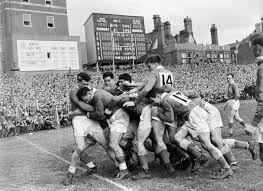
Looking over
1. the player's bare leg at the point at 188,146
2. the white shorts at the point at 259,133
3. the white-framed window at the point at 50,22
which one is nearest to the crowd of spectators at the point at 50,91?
the white-framed window at the point at 50,22

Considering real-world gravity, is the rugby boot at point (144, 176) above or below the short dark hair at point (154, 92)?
below

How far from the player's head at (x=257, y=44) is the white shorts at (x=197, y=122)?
1728mm

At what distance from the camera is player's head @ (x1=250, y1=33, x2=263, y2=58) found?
458cm

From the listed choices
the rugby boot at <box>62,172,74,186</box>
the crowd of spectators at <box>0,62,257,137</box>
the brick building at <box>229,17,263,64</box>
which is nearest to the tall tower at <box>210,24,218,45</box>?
the brick building at <box>229,17,263,64</box>

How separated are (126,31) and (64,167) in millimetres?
48967

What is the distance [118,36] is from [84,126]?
48.6m

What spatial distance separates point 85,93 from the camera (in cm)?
656

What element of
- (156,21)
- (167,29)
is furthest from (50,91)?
(167,29)

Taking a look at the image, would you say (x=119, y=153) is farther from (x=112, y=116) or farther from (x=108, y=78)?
(x=108, y=78)

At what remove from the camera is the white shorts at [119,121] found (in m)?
6.65

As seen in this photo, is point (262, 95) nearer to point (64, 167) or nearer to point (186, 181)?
point (186, 181)

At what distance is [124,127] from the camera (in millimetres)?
6723

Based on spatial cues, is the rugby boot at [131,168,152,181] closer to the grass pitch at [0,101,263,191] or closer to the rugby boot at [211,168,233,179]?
the grass pitch at [0,101,263,191]

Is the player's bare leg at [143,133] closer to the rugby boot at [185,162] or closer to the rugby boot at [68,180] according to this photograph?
the rugby boot at [185,162]
